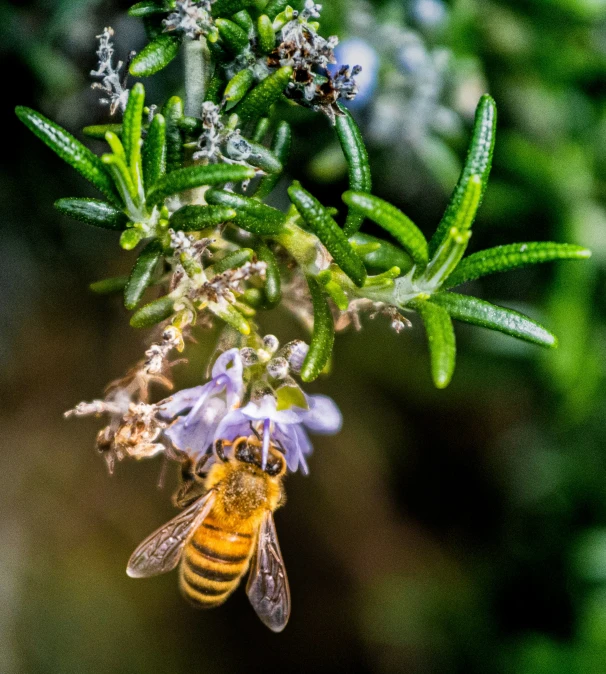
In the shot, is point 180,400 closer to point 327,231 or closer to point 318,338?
point 318,338

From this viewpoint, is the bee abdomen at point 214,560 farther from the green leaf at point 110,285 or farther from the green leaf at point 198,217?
the green leaf at point 198,217

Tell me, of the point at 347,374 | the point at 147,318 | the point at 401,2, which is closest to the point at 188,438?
the point at 147,318

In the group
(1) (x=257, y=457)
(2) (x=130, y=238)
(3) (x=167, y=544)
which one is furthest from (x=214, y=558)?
(2) (x=130, y=238)

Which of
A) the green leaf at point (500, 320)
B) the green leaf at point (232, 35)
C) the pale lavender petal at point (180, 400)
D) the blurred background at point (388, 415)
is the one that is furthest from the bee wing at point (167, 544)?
the blurred background at point (388, 415)

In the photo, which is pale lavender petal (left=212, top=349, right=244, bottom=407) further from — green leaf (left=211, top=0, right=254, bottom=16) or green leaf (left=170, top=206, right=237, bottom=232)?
green leaf (left=211, top=0, right=254, bottom=16)

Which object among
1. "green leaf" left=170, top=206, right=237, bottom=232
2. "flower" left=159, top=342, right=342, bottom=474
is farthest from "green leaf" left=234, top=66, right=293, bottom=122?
"flower" left=159, top=342, right=342, bottom=474

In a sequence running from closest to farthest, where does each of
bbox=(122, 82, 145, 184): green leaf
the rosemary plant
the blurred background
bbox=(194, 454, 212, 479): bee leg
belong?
1. bbox=(122, 82, 145, 184): green leaf
2. the rosemary plant
3. bbox=(194, 454, 212, 479): bee leg
4. the blurred background
